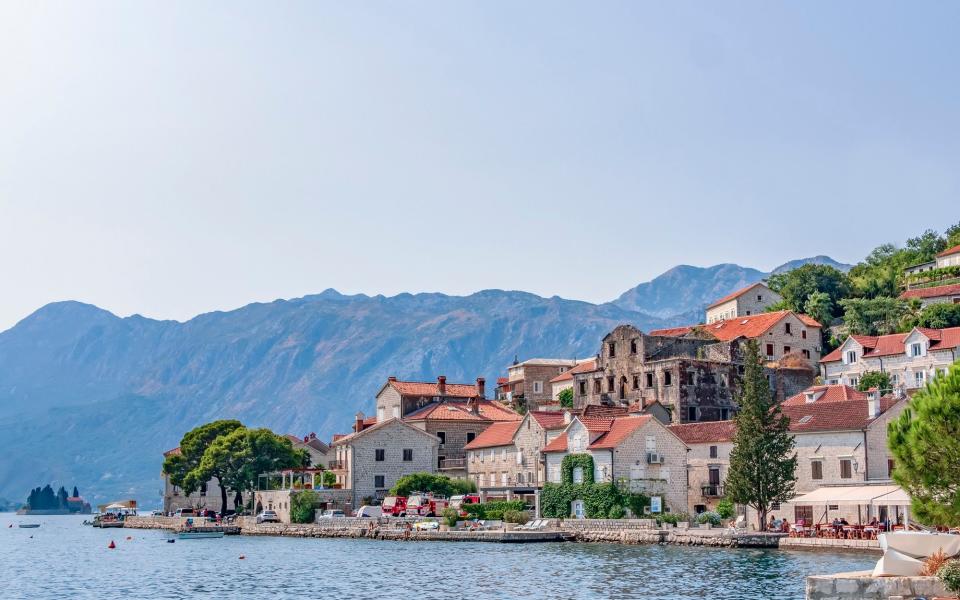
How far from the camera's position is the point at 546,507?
90.7 m

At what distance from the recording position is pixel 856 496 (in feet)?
237

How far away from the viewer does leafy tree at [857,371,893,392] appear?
10256 centimetres

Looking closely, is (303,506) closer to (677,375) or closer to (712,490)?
(677,375)

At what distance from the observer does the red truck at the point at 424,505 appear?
98.4 metres

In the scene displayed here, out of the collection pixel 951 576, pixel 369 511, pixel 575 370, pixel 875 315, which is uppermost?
pixel 875 315

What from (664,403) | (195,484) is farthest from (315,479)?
(664,403)

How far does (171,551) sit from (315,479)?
2292 centimetres

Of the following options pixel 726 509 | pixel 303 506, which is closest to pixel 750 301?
pixel 726 509

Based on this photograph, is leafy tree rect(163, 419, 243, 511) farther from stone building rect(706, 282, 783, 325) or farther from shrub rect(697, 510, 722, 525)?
stone building rect(706, 282, 783, 325)

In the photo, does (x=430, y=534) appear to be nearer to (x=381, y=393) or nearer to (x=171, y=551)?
(x=171, y=551)

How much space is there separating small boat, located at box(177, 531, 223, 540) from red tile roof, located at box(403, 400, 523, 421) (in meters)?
22.4

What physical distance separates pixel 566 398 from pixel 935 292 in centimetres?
3980

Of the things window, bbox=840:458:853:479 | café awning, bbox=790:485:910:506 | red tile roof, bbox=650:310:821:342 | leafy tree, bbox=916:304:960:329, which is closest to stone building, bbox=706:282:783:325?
red tile roof, bbox=650:310:821:342

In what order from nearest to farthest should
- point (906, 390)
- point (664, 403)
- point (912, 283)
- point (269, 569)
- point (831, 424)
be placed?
point (269, 569) → point (831, 424) → point (906, 390) → point (664, 403) → point (912, 283)
